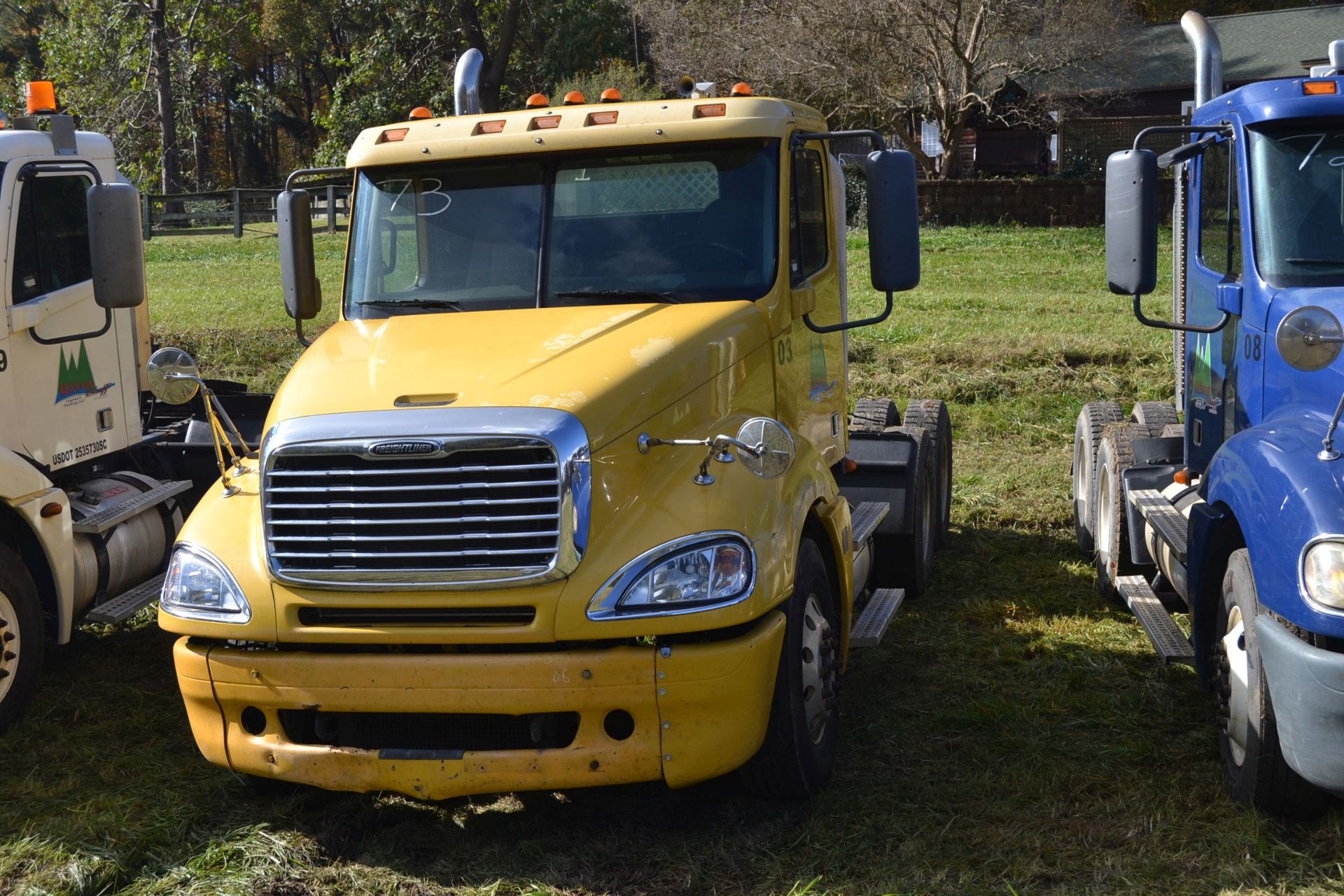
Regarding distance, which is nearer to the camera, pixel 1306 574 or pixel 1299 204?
pixel 1306 574

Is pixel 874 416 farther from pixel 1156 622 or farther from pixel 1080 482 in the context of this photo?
pixel 1156 622

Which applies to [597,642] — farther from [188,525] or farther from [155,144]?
[155,144]

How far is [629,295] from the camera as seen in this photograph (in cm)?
539

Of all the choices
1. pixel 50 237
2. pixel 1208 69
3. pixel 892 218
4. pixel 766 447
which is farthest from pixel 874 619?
pixel 50 237

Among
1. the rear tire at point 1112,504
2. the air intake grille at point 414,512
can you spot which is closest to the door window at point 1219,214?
the rear tire at point 1112,504

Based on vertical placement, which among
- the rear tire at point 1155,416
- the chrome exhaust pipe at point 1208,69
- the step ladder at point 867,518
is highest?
the chrome exhaust pipe at point 1208,69

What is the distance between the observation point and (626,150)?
5539mm

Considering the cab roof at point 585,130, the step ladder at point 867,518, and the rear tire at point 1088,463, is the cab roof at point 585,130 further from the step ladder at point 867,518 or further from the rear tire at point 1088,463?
the rear tire at point 1088,463

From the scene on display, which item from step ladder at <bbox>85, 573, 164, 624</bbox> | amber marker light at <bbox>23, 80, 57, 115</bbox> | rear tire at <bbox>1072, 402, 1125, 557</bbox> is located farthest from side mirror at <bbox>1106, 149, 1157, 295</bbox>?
amber marker light at <bbox>23, 80, 57, 115</bbox>

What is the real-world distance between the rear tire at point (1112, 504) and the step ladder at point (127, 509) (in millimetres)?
4911

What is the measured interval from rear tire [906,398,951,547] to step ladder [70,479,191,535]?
4341 millimetres

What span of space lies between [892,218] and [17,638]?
402cm

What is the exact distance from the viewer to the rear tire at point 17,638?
226 inches

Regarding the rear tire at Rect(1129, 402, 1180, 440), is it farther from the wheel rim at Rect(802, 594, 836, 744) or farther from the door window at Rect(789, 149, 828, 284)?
the wheel rim at Rect(802, 594, 836, 744)
